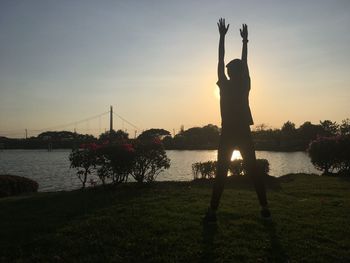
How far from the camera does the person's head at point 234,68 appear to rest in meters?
7.31

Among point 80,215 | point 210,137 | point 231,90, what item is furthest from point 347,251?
point 210,137

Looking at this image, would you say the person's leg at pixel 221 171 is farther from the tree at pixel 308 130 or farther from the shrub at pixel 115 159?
the tree at pixel 308 130

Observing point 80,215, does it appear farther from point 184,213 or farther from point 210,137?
point 210,137

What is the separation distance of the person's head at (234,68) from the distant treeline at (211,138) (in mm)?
88027

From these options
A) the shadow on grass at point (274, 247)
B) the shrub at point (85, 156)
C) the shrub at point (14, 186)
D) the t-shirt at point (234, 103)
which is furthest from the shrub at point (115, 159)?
the shadow on grass at point (274, 247)

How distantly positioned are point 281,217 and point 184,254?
9.51ft

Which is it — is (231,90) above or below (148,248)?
above

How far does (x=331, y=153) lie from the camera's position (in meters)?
22.8

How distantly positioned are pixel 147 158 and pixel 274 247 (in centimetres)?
1068

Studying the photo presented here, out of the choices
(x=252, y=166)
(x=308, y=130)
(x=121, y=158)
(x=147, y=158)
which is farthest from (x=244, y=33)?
(x=308, y=130)

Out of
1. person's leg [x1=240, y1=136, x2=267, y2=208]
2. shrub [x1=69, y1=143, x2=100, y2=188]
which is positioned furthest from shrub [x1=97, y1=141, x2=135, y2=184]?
person's leg [x1=240, y1=136, x2=267, y2=208]

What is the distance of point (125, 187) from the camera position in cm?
1451

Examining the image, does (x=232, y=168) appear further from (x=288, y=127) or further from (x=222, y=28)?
(x=288, y=127)

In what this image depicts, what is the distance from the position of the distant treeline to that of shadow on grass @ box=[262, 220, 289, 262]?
88.7 metres
